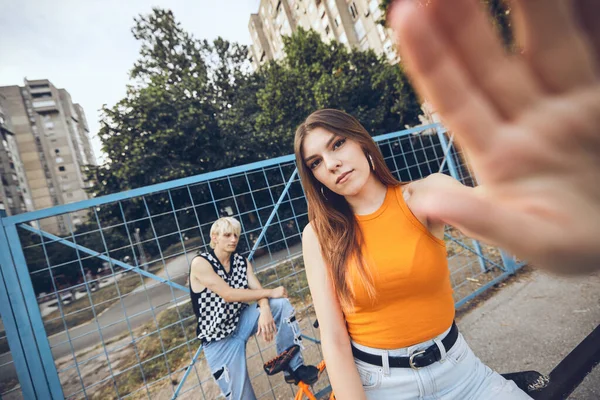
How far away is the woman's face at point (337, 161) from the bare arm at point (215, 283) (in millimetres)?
1298

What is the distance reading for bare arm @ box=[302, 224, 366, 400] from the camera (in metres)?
1.10

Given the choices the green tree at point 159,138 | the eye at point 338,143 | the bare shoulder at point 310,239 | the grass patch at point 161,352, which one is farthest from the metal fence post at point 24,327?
the green tree at point 159,138

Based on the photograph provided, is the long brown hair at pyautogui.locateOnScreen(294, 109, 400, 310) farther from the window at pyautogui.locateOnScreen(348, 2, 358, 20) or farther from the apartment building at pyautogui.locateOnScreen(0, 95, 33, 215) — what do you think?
the apartment building at pyautogui.locateOnScreen(0, 95, 33, 215)

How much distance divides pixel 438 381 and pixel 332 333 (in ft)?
1.48

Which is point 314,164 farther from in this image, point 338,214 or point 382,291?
point 382,291

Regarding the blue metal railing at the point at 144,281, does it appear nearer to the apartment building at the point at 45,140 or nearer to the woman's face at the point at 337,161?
the woman's face at the point at 337,161

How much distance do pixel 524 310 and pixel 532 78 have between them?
11.3ft

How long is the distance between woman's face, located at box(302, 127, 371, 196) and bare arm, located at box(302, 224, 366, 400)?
29cm

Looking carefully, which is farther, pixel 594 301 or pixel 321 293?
pixel 594 301

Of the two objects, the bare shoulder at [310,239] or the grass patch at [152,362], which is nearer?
the bare shoulder at [310,239]

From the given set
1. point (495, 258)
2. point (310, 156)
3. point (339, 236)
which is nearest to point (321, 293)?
point (339, 236)

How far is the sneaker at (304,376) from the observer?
193 centimetres

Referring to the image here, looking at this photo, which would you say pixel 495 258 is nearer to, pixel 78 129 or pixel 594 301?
pixel 594 301

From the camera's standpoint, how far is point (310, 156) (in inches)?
50.5
